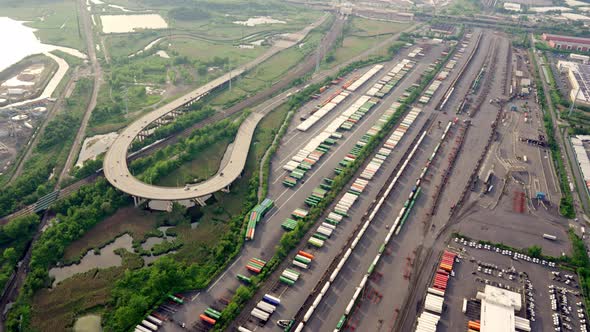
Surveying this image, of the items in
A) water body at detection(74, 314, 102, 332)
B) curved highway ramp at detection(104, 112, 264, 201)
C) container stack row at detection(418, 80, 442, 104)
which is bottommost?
water body at detection(74, 314, 102, 332)

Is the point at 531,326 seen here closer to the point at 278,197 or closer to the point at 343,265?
the point at 343,265

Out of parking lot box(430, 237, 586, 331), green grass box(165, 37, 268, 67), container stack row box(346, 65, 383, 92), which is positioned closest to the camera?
parking lot box(430, 237, 586, 331)

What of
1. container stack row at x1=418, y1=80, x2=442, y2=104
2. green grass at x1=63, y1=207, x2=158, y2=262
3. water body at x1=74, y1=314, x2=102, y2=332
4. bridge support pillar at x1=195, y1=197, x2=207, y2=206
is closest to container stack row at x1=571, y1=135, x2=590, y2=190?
container stack row at x1=418, y1=80, x2=442, y2=104

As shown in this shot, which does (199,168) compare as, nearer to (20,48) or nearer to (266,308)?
(266,308)

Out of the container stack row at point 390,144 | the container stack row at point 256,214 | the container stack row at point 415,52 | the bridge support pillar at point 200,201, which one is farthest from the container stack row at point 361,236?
the container stack row at point 415,52

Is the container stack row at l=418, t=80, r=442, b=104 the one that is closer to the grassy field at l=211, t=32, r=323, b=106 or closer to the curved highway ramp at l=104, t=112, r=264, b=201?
the grassy field at l=211, t=32, r=323, b=106

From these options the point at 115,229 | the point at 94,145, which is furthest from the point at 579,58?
→ the point at 115,229
